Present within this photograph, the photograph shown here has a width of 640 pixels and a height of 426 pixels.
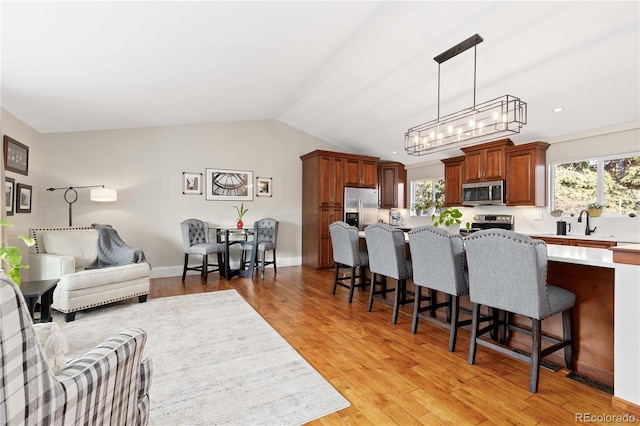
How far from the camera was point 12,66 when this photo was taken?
250 centimetres

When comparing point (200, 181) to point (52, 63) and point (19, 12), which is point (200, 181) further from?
point (19, 12)

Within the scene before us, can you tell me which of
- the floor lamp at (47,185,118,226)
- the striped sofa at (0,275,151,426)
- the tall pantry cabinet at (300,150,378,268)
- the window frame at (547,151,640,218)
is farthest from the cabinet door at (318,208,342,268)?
the striped sofa at (0,275,151,426)

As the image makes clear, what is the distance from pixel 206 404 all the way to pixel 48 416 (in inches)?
46.1

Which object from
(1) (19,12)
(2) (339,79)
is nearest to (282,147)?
(2) (339,79)

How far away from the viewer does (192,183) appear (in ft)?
18.0

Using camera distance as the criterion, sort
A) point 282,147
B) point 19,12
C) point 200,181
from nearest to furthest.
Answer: point 19,12
point 200,181
point 282,147

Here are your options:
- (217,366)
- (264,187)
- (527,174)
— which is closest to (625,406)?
(217,366)

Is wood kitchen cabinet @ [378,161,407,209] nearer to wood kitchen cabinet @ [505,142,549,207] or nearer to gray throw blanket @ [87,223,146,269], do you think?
wood kitchen cabinet @ [505,142,549,207]

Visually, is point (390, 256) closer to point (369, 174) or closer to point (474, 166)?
point (474, 166)

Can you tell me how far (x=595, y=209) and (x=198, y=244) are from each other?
223 inches

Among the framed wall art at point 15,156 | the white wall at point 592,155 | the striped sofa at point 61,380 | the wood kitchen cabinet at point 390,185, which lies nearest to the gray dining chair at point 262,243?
the wood kitchen cabinet at point 390,185

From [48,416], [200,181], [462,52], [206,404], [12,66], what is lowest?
[206,404]

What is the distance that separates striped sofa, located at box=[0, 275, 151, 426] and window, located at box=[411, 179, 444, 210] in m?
5.81

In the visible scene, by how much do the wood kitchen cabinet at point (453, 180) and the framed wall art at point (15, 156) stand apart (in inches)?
243
